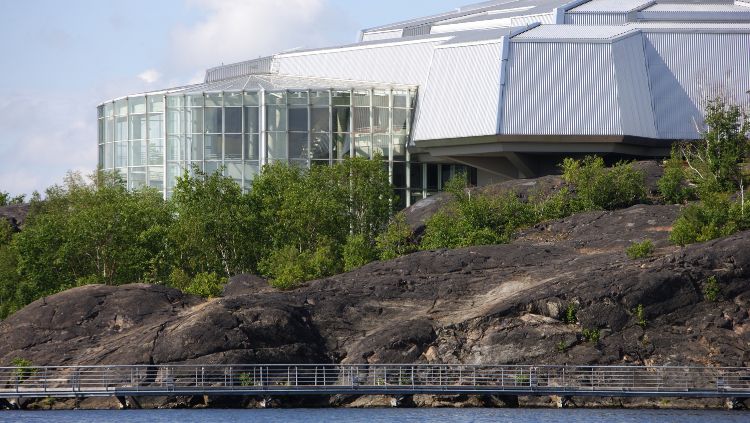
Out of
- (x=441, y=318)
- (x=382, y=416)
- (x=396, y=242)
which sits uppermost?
(x=396, y=242)

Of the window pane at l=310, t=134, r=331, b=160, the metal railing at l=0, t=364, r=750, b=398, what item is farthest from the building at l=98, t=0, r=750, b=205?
the metal railing at l=0, t=364, r=750, b=398

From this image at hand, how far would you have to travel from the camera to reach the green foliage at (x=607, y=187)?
8206 centimetres

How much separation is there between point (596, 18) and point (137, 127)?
2965 centimetres

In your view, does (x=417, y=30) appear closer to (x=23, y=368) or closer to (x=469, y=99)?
(x=469, y=99)

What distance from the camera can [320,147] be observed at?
96562mm

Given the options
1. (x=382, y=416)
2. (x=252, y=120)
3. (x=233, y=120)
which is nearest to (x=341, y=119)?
(x=252, y=120)

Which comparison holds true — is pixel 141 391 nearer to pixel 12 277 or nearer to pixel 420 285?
pixel 420 285

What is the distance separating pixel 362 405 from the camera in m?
62.1

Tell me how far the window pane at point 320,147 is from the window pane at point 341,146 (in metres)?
0.39

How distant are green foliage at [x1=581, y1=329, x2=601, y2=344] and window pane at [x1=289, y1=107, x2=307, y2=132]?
3663 cm

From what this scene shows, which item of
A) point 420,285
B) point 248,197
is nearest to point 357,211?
point 248,197

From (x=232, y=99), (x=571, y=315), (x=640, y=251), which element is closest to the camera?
(x=571, y=315)

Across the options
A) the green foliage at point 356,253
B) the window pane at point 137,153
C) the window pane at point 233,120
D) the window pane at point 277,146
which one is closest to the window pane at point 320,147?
the window pane at point 277,146

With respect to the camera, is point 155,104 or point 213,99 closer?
point 213,99
